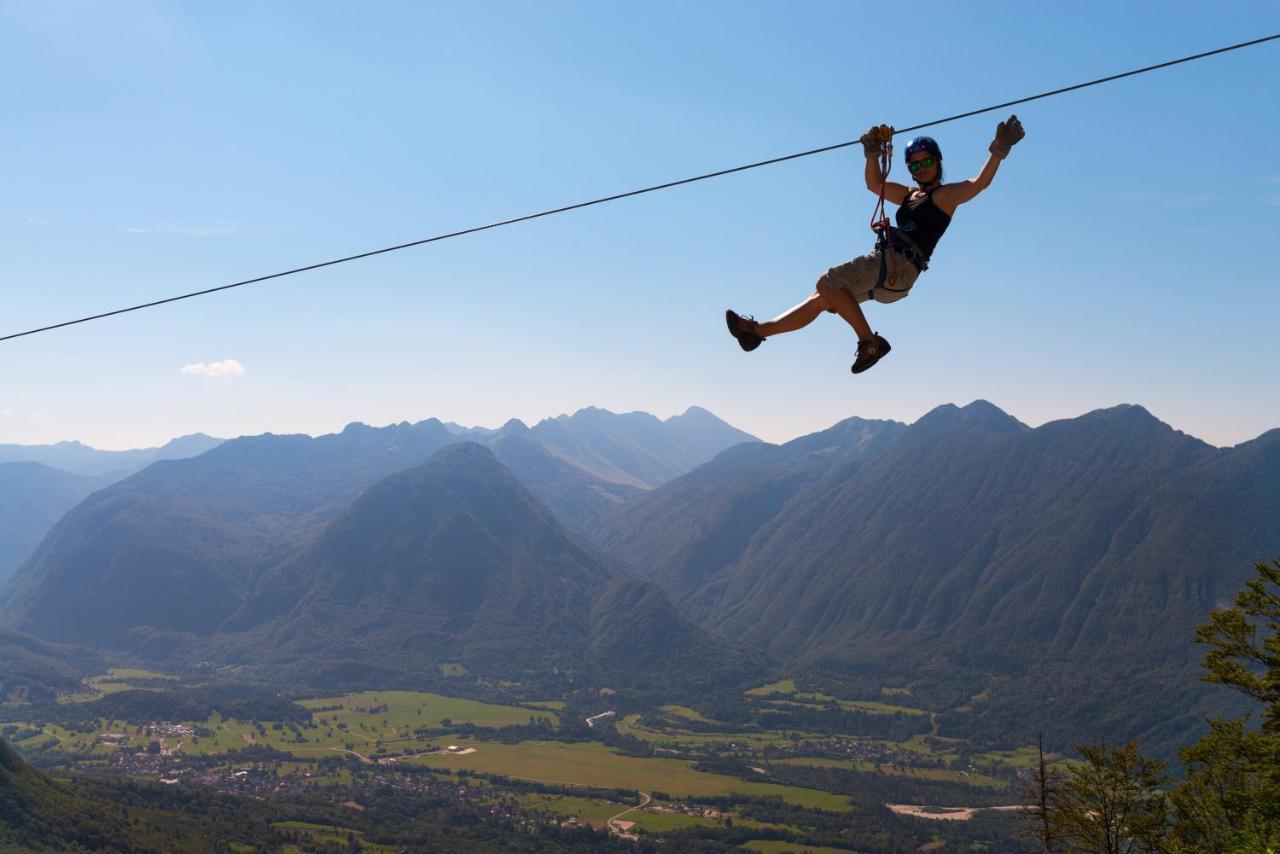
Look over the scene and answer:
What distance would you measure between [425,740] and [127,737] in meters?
48.6

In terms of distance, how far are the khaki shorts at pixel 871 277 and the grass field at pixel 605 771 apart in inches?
5140

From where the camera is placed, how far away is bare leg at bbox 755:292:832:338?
8.66m

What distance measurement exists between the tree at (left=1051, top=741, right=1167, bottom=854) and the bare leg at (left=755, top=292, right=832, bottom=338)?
→ 22.9 m

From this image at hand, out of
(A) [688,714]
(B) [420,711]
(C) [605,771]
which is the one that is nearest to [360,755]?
(B) [420,711]

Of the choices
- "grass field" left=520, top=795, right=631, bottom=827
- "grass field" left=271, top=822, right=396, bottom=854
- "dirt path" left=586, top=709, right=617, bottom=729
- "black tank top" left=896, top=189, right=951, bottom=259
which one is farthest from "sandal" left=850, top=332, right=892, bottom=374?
"dirt path" left=586, top=709, right=617, bottom=729

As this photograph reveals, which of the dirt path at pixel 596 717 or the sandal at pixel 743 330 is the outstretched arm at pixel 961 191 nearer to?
the sandal at pixel 743 330

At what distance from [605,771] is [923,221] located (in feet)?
476

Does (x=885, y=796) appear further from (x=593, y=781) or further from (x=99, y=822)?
(x=99, y=822)

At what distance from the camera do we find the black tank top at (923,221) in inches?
320

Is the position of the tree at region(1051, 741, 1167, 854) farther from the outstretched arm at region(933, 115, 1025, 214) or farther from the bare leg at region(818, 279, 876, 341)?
the outstretched arm at region(933, 115, 1025, 214)

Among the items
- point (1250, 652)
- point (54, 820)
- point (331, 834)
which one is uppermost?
point (1250, 652)

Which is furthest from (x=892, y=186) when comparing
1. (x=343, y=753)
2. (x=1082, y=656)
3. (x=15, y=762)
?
(x=1082, y=656)

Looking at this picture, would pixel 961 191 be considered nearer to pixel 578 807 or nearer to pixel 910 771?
pixel 578 807

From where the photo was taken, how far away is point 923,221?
26.8 feet
